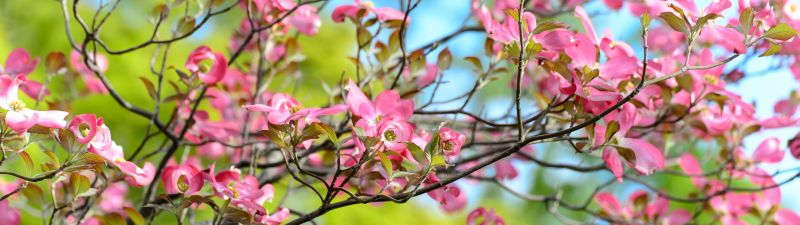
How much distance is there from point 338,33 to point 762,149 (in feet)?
13.4

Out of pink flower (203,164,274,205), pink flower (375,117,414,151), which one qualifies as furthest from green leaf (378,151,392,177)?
pink flower (203,164,274,205)

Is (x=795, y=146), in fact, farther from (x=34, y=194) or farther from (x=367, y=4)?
(x=34, y=194)

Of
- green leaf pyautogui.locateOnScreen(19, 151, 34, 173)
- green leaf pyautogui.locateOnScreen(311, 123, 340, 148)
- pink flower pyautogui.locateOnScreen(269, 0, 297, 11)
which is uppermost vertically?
pink flower pyautogui.locateOnScreen(269, 0, 297, 11)

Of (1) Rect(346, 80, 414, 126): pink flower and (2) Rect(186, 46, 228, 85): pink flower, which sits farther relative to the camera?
(2) Rect(186, 46, 228, 85): pink flower

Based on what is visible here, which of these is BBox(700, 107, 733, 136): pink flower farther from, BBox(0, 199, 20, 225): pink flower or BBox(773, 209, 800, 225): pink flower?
BBox(0, 199, 20, 225): pink flower

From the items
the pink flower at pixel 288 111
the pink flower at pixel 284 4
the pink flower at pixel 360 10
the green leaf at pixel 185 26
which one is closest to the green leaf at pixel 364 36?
the pink flower at pixel 360 10

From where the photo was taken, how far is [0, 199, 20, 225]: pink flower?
119 cm

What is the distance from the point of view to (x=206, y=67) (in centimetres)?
121

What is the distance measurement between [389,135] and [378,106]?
0.12ft

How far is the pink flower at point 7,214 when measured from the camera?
1.19m

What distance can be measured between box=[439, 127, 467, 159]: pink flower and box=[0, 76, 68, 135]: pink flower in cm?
37

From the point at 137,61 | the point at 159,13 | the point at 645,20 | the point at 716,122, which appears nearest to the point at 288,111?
the point at 645,20

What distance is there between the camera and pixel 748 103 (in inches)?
52.2

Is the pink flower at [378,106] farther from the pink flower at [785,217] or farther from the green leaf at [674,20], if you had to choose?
the pink flower at [785,217]
